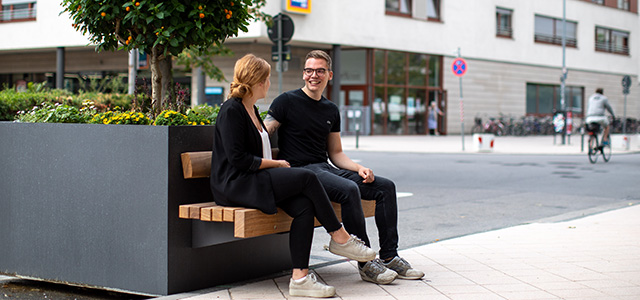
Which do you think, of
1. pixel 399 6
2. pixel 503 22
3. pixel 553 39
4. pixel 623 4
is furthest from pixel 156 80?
pixel 623 4

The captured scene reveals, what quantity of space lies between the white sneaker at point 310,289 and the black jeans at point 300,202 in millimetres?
91

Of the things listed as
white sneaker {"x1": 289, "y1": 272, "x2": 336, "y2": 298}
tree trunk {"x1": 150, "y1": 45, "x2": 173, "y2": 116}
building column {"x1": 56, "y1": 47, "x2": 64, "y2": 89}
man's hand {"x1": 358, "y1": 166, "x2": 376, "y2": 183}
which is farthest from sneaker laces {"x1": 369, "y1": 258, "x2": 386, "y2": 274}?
building column {"x1": 56, "y1": 47, "x2": 64, "y2": 89}

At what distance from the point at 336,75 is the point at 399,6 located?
4320mm

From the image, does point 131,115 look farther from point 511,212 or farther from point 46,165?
point 511,212

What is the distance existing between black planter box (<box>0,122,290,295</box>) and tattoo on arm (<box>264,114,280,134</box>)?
1.54 ft

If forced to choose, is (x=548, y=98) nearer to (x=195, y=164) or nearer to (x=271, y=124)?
(x=271, y=124)

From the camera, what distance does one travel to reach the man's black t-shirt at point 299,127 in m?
5.11

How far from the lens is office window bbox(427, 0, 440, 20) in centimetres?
3406

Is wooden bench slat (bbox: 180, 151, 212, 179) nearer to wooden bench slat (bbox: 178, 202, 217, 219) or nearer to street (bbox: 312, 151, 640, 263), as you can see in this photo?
wooden bench slat (bbox: 178, 202, 217, 219)

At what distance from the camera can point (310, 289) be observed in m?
4.39

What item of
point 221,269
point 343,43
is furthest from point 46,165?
point 343,43

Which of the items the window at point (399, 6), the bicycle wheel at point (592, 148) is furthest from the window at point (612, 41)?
the bicycle wheel at point (592, 148)

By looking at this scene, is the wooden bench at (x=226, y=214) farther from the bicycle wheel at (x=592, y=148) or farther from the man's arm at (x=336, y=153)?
the bicycle wheel at (x=592, y=148)

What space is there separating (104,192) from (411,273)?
196 centimetres
